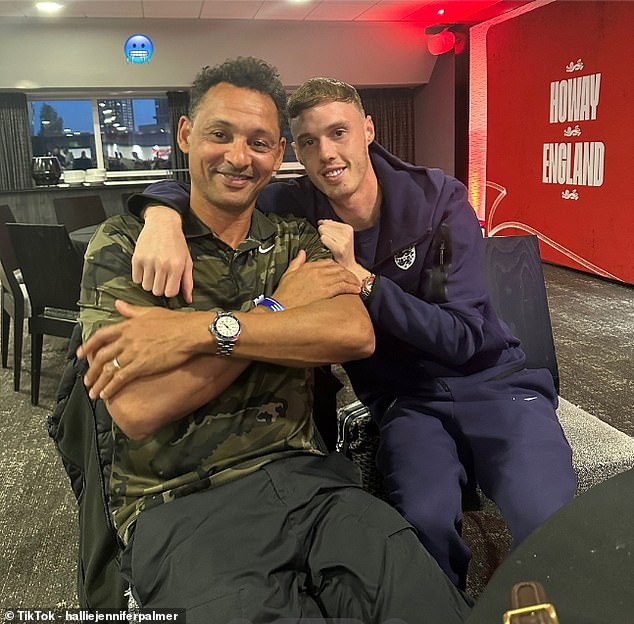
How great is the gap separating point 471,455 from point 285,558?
65 cm

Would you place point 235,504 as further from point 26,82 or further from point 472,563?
point 26,82

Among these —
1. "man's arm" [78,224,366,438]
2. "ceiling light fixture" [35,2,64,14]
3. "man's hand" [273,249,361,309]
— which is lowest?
"man's arm" [78,224,366,438]

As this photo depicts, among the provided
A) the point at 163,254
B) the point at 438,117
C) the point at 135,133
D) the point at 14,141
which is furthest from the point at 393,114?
the point at 163,254

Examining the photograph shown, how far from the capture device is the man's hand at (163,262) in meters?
1.26

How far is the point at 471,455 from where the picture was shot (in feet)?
5.23

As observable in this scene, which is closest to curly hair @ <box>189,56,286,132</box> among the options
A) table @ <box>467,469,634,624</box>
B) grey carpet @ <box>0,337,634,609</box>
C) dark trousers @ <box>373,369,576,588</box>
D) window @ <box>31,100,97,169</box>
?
dark trousers @ <box>373,369,576,588</box>

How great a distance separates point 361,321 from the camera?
1326 mm

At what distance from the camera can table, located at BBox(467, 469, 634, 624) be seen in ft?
2.15

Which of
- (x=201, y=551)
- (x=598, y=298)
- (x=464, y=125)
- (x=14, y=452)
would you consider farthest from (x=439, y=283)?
(x=464, y=125)

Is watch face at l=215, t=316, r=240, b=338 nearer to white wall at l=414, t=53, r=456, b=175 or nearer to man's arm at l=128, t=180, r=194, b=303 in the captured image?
man's arm at l=128, t=180, r=194, b=303

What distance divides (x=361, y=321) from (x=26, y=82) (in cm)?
827

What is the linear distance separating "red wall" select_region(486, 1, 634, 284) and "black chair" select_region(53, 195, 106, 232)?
4479 millimetres

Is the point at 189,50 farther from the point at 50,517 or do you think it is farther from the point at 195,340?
the point at 195,340

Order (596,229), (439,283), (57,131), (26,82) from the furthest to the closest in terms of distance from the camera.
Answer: (57,131) < (26,82) < (596,229) < (439,283)
